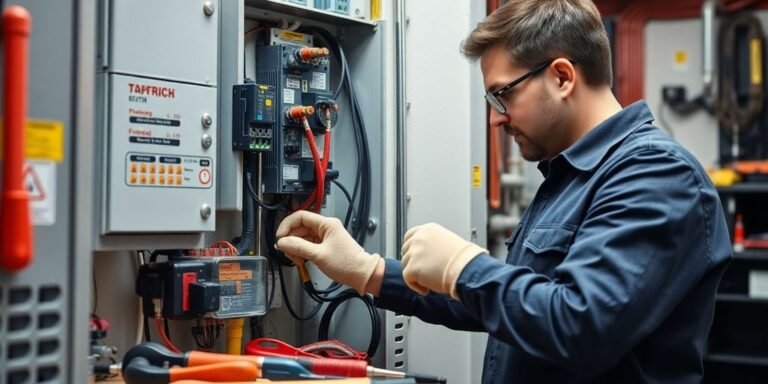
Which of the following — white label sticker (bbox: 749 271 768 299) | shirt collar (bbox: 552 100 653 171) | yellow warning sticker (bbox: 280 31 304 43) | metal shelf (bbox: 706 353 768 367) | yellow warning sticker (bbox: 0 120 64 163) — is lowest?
metal shelf (bbox: 706 353 768 367)

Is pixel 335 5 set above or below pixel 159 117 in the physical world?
above

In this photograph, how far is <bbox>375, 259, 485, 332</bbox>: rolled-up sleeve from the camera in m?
1.70

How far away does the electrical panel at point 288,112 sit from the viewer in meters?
1.78

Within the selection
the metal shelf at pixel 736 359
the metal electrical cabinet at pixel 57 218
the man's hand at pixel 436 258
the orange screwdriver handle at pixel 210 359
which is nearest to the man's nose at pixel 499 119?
the man's hand at pixel 436 258

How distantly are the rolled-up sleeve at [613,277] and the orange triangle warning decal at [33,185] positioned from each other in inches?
26.2

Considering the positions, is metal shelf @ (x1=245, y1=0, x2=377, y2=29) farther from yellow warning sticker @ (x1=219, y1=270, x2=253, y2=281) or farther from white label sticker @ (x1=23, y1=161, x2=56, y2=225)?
white label sticker @ (x1=23, y1=161, x2=56, y2=225)

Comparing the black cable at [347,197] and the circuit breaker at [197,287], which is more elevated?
the black cable at [347,197]

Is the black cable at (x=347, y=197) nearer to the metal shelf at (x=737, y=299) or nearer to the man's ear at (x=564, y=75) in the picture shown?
the man's ear at (x=564, y=75)

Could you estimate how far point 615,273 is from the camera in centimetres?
126

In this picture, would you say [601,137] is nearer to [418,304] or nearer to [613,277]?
[613,277]

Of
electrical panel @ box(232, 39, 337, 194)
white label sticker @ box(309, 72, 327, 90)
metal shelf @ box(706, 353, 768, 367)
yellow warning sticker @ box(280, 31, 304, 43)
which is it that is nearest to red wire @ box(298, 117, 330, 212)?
electrical panel @ box(232, 39, 337, 194)

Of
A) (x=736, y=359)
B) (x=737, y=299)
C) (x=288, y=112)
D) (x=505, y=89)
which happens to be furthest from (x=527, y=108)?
(x=736, y=359)

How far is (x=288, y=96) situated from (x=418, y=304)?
53 centimetres

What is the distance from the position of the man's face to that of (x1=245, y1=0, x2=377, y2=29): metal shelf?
0.44m
